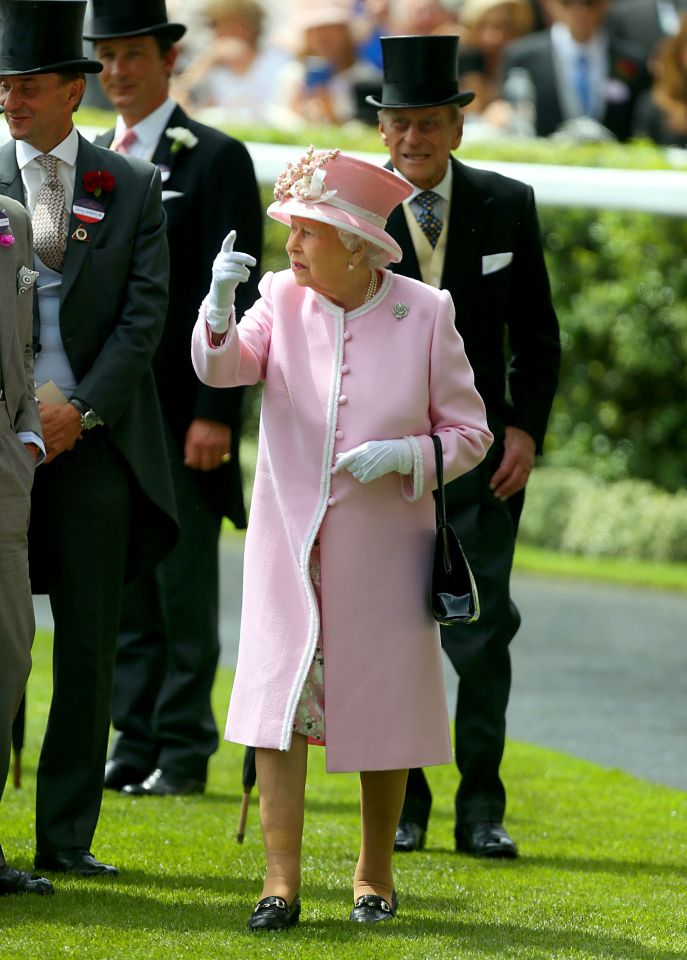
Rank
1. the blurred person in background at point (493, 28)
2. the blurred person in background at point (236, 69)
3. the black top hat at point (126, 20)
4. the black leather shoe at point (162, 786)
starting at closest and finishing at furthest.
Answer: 1. the black top hat at point (126, 20)
2. the black leather shoe at point (162, 786)
3. the blurred person in background at point (493, 28)
4. the blurred person in background at point (236, 69)

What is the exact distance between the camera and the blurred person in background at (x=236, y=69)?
49.4 ft

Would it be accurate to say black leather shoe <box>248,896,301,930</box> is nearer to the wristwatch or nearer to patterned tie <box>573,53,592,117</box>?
the wristwatch

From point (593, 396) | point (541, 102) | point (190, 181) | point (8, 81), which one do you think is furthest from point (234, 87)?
point (8, 81)

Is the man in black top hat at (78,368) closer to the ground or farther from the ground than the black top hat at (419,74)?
closer to the ground

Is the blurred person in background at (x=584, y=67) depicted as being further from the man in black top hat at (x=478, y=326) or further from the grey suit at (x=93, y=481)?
the grey suit at (x=93, y=481)

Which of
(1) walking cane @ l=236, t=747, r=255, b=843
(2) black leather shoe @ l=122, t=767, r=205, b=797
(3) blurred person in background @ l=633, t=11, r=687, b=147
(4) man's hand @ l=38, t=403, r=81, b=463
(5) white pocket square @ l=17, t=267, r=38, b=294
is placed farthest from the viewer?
(3) blurred person in background @ l=633, t=11, r=687, b=147

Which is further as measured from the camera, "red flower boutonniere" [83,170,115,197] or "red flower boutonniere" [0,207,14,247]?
"red flower boutonniere" [83,170,115,197]

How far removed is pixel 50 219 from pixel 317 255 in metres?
0.85

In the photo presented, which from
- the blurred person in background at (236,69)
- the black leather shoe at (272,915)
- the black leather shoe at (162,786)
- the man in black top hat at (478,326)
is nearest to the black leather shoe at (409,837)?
the man in black top hat at (478,326)

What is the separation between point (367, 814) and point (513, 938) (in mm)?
466

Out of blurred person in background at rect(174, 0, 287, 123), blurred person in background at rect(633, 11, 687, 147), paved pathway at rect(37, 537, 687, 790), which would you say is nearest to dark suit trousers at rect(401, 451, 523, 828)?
paved pathway at rect(37, 537, 687, 790)

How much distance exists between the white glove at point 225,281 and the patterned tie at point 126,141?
215cm

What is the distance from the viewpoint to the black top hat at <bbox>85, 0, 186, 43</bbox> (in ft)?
21.6

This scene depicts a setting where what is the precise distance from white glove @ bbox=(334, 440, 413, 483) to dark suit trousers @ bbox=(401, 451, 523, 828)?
4.39 ft
